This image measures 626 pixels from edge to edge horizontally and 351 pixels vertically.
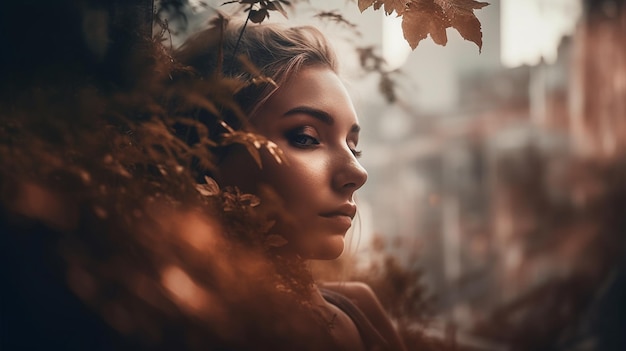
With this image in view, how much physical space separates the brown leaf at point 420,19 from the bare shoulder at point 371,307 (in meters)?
0.53

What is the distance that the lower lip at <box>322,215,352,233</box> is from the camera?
111 centimetres

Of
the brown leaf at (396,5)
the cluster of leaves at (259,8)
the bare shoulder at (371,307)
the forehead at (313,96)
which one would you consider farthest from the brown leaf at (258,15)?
the bare shoulder at (371,307)

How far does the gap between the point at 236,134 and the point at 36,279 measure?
→ 0.39 meters

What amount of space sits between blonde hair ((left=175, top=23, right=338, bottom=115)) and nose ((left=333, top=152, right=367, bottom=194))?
0.64ft

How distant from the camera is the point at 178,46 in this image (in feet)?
3.34

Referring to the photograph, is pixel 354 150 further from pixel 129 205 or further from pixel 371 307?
pixel 129 205

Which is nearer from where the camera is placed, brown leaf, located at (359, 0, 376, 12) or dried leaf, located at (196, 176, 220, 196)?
dried leaf, located at (196, 176, 220, 196)

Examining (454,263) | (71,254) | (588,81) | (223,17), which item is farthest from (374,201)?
(588,81)

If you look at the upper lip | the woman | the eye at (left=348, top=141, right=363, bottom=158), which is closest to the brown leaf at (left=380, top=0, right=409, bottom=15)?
the woman

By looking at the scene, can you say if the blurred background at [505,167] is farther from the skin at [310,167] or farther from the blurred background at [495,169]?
the skin at [310,167]

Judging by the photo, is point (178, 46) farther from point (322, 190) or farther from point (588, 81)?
point (588, 81)

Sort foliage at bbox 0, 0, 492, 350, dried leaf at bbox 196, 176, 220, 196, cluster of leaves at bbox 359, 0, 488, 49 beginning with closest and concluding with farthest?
foliage at bbox 0, 0, 492, 350
dried leaf at bbox 196, 176, 220, 196
cluster of leaves at bbox 359, 0, 488, 49

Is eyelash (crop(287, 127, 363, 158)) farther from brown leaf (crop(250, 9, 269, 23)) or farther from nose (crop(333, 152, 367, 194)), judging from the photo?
brown leaf (crop(250, 9, 269, 23))

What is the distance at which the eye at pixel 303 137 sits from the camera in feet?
3.53
